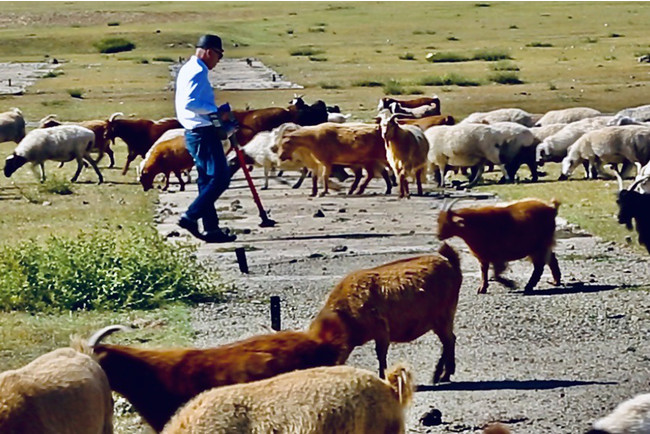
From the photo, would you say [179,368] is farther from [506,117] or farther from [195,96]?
[506,117]

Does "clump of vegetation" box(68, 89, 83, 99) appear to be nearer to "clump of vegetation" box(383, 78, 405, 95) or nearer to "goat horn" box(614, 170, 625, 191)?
"clump of vegetation" box(383, 78, 405, 95)

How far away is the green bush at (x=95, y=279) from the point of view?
12.3 meters

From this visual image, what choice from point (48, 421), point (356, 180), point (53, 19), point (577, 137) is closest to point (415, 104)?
point (577, 137)

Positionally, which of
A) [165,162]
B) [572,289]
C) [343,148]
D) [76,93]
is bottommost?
[76,93]

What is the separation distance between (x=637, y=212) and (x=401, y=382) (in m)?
9.46

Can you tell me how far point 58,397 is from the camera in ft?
22.2

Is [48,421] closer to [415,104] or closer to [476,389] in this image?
[476,389]

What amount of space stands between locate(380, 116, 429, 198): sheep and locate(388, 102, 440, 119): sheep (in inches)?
313

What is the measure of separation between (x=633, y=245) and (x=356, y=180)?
27.1ft

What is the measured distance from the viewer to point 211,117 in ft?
49.7

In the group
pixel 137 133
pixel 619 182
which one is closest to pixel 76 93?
pixel 137 133

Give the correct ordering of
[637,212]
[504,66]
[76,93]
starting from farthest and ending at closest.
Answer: [504,66]
[76,93]
[637,212]

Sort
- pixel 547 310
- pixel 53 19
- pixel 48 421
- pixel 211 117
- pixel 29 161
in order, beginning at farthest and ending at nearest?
1. pixel 53 19
2. pixel 29 161
3. pixel 211 117
4. pixel 547 310
5. pixel 48 421

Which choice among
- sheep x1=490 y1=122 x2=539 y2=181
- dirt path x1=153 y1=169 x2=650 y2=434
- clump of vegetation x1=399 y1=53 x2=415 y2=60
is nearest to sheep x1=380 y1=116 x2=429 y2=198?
sheep x1=490 y1=122 x2=539 y2=181
